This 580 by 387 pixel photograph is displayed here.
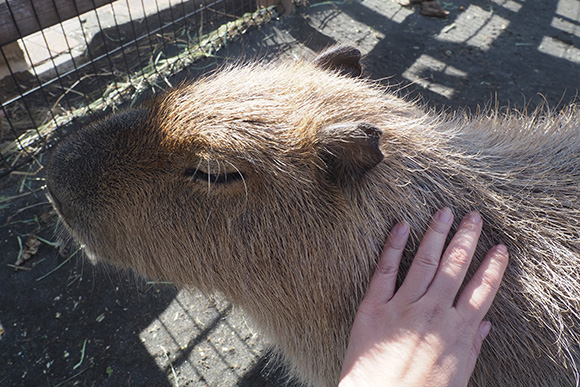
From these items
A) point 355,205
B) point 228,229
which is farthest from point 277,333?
point 355,205

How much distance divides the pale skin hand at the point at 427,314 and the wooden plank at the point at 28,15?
2.85m

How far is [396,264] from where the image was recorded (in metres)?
1.74

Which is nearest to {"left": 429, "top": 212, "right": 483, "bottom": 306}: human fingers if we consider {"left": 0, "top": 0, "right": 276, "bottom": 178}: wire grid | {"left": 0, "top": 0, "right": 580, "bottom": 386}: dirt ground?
{"left": 0, "top": 0, "right": 580, "bottom": 386}: dirt ground

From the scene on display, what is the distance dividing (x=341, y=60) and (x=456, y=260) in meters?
1.14

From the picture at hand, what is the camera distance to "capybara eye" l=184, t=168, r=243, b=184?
177cm

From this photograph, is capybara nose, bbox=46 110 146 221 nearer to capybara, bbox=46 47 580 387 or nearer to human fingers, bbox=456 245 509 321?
capybara, bbox=46 47 580 387

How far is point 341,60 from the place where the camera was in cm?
223

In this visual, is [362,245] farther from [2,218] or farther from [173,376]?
[2,218]

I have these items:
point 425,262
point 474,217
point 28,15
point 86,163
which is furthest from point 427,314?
point 28,15

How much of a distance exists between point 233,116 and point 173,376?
1.84 metres

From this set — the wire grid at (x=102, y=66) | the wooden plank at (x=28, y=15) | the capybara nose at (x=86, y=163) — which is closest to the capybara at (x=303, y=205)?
the capybara nose at (x=86, y=163)

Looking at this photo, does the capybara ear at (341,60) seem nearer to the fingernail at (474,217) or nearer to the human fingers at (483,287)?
the fingernail at (474,217)

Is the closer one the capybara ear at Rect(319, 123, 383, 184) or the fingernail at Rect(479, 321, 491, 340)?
the capybara ear at Rect(319, 123, 383, 184)

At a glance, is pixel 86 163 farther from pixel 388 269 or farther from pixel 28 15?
pixel 28 15
